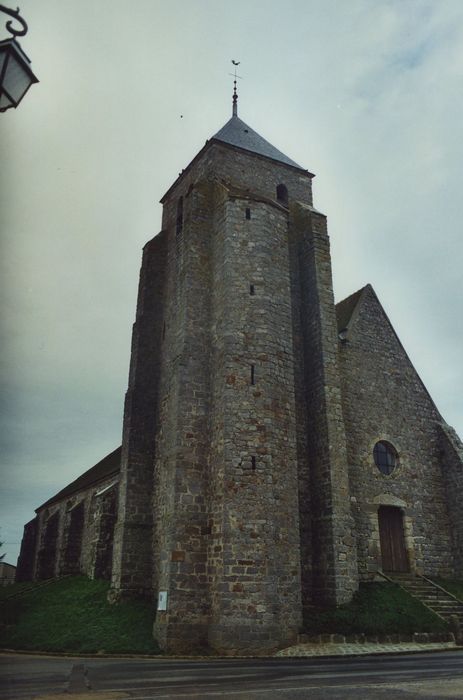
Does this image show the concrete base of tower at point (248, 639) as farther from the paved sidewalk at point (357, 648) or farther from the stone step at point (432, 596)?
the stone step at point (432, 596)

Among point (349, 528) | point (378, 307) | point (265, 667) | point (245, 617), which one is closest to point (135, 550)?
point (245, 617)

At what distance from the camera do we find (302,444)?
16.8 meters

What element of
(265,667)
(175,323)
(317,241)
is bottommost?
(265,667)

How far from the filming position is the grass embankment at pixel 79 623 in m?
12.9

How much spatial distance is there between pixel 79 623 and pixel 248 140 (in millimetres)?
18692

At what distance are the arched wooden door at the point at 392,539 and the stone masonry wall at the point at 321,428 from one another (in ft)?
8.16

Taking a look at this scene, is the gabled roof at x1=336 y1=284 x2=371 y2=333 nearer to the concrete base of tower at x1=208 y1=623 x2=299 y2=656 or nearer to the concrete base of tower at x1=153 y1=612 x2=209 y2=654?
the concrete base of tower at x1=208 y1=623 x2=299 y2=656

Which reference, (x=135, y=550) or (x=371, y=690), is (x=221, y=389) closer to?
(x=135, y=550)

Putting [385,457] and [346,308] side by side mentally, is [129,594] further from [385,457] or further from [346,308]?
[346,308]

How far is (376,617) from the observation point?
13.5 metres

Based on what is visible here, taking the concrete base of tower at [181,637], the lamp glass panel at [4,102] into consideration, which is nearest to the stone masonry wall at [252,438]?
the concrete base of tower at [181,637]

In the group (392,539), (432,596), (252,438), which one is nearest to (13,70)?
(252,438)

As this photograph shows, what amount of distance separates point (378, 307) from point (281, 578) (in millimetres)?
11661

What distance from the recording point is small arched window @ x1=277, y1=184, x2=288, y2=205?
21.3 meters
